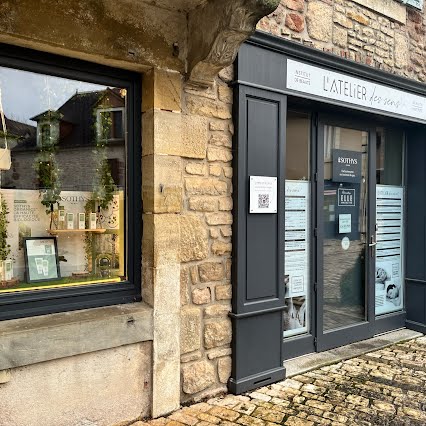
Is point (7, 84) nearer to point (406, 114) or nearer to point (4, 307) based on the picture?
point (4, 307)

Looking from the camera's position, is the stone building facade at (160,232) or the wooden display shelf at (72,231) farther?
the wooden display shelf at (72,231)

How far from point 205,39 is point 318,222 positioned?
7.87 feet

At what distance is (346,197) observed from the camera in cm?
505

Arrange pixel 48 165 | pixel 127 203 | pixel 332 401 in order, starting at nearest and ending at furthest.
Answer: pixel 48 165, pixel 127 203, pixel 332 401

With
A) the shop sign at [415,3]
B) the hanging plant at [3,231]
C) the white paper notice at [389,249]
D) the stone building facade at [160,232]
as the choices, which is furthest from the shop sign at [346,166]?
the hanging plant at [3,231]

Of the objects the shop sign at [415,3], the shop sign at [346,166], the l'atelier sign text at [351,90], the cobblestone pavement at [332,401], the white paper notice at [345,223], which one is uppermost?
the shop sign at [415,3]

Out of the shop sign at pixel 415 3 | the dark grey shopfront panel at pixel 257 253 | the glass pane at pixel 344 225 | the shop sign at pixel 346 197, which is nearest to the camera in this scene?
the dark grey shopfront panel at pixel 257 253

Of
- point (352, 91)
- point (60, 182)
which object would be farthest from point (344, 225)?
point (60, 182)

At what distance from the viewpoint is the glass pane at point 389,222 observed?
18.1 ft

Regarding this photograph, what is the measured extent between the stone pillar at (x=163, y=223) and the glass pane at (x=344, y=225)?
2.13m

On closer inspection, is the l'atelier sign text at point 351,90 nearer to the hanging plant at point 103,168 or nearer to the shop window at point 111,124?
the shop window at point 111,124

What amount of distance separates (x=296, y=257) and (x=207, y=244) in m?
1.40

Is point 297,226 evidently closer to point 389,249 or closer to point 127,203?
point 389,249

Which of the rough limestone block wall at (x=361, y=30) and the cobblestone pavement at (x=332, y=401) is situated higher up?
the rough limestone block wall at (x=361, y=30)
